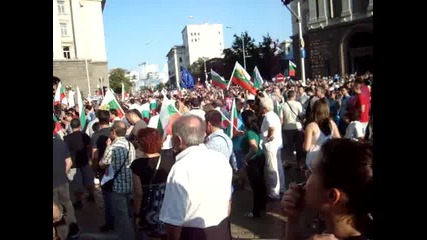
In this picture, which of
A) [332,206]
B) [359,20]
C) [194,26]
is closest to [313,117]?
[332,206]

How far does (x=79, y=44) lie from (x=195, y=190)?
5652 cm

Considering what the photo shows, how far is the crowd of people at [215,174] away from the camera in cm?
145

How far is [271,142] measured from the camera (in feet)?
20.7

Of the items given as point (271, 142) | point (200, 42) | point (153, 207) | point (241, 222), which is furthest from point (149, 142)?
point (200, 42)

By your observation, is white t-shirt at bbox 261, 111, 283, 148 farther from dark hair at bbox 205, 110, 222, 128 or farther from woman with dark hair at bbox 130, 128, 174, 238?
woman with dark hair at bbox 130, 128, 174, 238

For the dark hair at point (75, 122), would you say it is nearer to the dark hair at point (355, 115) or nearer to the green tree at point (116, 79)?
the dark hair at point (355, 115)

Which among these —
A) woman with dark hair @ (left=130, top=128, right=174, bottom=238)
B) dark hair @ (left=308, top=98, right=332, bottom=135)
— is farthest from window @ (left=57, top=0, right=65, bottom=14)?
woman with dark hair @ (left=130, top=128, right=174, bottom=238)

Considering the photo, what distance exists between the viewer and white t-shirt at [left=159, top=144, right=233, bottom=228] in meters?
2.81

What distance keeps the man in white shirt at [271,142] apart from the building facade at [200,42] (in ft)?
455

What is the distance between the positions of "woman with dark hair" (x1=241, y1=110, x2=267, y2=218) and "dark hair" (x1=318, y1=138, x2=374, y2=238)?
187 inches

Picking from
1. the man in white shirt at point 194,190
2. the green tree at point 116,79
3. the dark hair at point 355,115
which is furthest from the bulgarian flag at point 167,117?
the green tree at point 116,79

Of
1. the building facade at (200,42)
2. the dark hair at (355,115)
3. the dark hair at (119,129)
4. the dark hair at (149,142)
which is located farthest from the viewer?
the building facade at (200,42)

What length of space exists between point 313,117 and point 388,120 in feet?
13.8

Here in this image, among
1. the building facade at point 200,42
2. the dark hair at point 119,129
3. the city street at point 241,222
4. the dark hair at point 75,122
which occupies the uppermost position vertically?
the building facade at point 200,42
